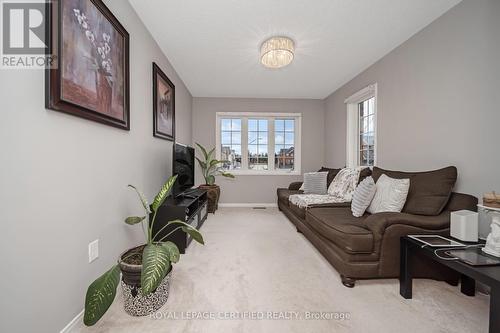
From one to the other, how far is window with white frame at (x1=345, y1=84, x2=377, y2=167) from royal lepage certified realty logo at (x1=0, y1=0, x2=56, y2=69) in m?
3.81

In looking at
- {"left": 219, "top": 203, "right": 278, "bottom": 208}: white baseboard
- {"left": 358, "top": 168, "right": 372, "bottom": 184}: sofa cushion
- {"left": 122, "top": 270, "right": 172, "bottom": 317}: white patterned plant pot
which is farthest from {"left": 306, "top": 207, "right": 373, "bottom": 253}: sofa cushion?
{"left": 219, "top": 203, "right": 278, "bottom": 208}: white baseboard

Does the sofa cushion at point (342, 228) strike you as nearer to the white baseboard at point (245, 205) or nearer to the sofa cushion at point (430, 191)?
the sofa cushion at point (430, 191)

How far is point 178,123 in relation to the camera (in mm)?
3916

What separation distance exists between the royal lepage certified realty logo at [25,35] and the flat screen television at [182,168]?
168 cm

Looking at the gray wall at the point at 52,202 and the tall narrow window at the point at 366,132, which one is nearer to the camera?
the gray wall at the point at 52,202

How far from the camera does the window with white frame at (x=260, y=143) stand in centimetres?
532

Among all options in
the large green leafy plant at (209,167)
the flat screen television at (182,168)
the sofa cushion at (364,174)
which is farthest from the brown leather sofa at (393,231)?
the large green leafy plant at (209,167)

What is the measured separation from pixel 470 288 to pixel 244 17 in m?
3.13

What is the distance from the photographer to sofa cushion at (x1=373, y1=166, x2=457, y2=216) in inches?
77.9

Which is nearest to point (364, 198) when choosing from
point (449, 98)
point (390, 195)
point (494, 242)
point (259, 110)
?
point (390, 195)

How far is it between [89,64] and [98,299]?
1.49 m

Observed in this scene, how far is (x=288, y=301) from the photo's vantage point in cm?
167

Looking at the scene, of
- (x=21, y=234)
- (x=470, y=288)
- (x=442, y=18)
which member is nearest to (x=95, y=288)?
(x=21, y=234)

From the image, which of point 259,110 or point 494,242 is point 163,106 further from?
point 494,242
